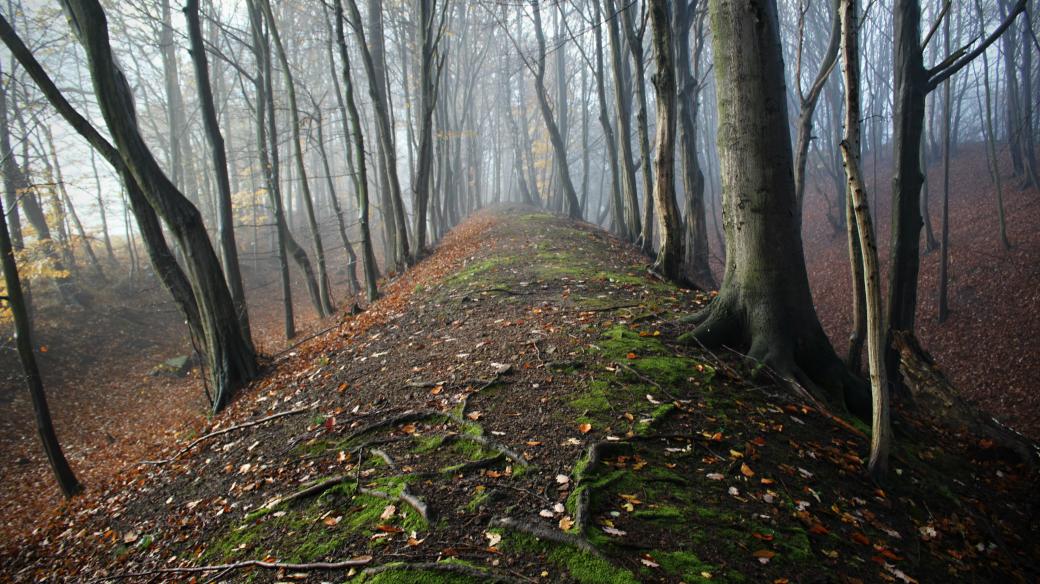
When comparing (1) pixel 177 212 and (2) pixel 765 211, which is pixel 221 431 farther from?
(2) pixel 765 211

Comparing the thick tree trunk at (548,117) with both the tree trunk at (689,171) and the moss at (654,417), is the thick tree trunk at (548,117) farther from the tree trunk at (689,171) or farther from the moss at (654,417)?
the moss at (654,417)

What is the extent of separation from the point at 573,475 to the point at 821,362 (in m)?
3.17

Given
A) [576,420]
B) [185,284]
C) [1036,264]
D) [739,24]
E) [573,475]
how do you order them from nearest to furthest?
[573,475]
[576,420]
[739,24]
[185,284]
[1036,264]

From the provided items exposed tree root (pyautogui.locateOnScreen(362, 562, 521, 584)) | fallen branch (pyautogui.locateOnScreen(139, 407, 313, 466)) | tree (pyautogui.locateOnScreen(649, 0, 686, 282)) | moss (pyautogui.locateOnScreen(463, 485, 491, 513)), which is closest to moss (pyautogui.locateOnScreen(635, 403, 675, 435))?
moss (pyautogui.locateOnScreen(463, 485, 491, 513))

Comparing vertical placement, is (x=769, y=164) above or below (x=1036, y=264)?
above

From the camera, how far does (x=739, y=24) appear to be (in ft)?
16.5

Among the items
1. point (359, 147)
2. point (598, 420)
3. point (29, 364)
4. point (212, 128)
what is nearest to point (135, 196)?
point (212, 128)

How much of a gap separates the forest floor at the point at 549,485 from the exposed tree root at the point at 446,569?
1 centimetres

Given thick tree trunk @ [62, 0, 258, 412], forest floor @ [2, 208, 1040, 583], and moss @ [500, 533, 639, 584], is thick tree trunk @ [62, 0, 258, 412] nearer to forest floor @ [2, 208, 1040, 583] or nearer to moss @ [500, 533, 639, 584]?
forest floor @ [2, 208, 1040, 583]

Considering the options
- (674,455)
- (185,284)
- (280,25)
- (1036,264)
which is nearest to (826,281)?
(1036,264)

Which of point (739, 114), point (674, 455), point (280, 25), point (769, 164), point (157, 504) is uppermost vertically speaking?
point (280, 25)

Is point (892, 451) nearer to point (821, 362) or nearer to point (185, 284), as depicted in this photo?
point (821, 362)

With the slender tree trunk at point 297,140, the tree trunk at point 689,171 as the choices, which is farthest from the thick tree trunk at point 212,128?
the tree trunk at point 689,171

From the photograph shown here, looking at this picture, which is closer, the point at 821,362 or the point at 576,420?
the point at 576,420
